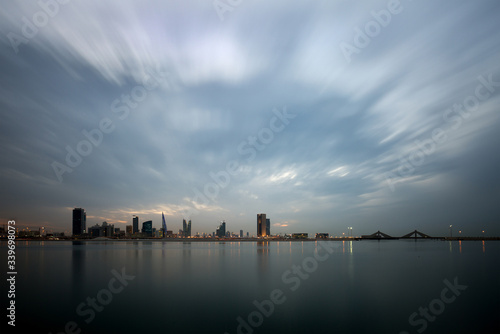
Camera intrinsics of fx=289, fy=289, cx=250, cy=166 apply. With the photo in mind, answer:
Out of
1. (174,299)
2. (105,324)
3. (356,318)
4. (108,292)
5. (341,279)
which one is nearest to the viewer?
(105,324)

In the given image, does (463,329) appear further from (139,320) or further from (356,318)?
(139,320)

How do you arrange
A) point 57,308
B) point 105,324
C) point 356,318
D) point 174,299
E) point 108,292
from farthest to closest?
point 108,292, point 174,299, point 57,308, point 356,318, point 105,324

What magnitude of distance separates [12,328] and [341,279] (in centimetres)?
3467

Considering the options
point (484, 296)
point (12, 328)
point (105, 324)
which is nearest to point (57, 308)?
point (12, 328)

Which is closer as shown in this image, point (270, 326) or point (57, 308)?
point (270, 326)

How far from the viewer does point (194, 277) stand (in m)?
40.4

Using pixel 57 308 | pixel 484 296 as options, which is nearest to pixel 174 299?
pixel 57 308

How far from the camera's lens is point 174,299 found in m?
27.6

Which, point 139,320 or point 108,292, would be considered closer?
point 139,320

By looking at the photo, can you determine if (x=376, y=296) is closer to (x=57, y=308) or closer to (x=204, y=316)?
(x=204, y=316)

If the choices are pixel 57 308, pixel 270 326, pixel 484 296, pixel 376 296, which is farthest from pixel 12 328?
pixel 484 296

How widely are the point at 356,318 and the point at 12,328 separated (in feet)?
79.1

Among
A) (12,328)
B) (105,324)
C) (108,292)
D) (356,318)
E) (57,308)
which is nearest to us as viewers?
(12,328)

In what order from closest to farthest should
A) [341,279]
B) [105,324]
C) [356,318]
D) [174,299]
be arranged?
[105,324] → [356,318] → [174,299] → [341,279]
